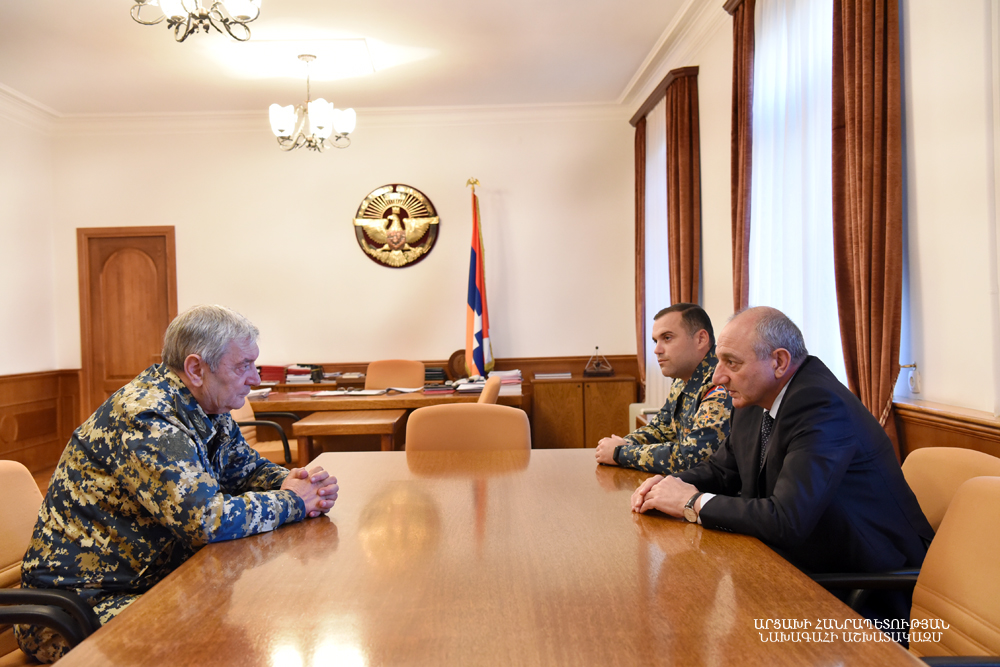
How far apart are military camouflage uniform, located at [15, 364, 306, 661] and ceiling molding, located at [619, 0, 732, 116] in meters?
4.04

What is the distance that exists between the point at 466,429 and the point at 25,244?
18.2 ft

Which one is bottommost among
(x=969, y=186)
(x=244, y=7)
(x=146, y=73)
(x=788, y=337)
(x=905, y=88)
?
(x=788, y=337)

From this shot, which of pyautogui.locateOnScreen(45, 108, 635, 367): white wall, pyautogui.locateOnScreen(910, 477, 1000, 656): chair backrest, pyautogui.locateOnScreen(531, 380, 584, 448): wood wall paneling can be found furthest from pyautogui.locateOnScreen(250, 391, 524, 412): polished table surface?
pyautogui.locateOnScreen(910, 477, 1000, 656): chair backrest

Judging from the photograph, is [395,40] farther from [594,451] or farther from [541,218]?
[594,451]

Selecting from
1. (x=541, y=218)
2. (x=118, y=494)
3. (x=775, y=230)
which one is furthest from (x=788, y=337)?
(x=541, y=218)

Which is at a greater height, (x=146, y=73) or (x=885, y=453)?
(x=146, y=73)

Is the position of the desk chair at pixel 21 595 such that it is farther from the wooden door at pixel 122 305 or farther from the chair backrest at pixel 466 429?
the wooden door at pixel 122 305

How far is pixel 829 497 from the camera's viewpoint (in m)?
Result: 1.59

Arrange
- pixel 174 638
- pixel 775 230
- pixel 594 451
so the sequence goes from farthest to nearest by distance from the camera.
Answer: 1. pixel 775 230
2. pixel 594 451
3. pixel 174 638

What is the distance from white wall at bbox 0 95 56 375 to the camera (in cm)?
590

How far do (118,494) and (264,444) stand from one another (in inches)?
133

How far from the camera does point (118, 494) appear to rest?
62.7 inches

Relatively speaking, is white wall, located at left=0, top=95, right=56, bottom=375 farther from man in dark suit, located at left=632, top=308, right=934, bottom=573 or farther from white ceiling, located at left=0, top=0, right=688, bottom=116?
man in dark suit, located at left=632, top=308, right=934, bottom=573

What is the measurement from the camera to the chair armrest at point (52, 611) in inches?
54.8
